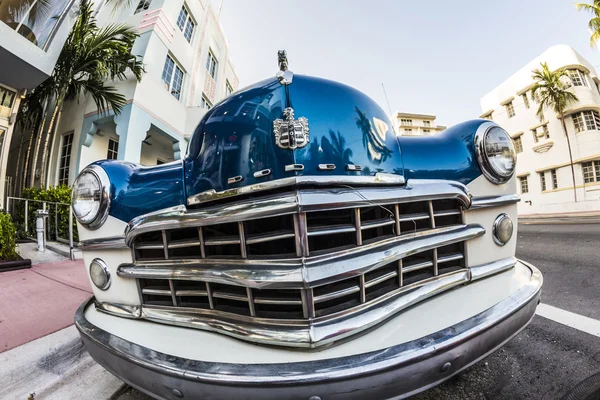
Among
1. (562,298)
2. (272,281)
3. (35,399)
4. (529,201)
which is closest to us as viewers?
(272,281)

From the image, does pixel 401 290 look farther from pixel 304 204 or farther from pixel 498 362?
pixel 498 362

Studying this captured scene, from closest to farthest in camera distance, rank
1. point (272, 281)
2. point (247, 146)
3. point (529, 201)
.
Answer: point (272, 281) < point (247, 146) < point (529, 201)

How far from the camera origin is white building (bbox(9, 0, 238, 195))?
304 inches

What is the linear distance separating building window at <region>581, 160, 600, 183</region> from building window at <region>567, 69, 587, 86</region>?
6364 mm

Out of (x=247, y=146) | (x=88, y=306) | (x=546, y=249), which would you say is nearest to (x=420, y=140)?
(x=247, y=146)

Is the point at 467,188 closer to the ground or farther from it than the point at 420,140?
closer to the ground

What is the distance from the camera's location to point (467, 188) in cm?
127

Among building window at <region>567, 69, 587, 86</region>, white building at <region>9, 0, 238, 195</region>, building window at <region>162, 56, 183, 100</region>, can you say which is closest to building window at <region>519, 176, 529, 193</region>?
building window at <region>567, 69, 587, 86</region>

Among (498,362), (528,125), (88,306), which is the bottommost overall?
(498,362)

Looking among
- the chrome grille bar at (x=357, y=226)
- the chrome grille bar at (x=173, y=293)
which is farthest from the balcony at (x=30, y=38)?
the chrome grille bar at (x=357, y=226)

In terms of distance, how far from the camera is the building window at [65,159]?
816 cm

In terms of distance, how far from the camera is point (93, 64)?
7371 mm

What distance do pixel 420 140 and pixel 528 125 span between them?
27.5 metres

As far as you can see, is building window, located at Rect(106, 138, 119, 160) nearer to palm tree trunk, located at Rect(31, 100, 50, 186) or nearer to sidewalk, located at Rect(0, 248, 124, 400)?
palm tree trunk, located at Rect(31, 100, 50, 186)
